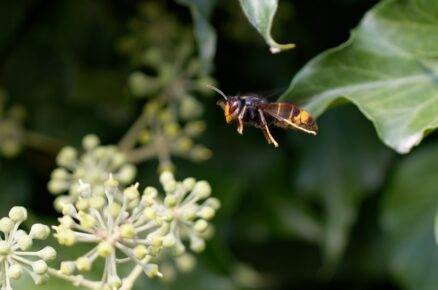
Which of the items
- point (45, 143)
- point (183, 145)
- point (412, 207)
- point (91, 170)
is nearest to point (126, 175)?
point (91, 170)

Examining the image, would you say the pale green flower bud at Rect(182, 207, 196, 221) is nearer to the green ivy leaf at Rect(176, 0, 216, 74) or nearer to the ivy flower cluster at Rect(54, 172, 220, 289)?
the ivy flower cluster at Rect(54, 172, 220, 289)

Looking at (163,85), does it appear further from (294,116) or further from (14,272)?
(14,272)

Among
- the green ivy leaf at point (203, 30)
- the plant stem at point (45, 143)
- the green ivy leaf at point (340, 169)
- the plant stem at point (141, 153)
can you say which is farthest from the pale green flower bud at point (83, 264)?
the green ivy leaf at point (340, 169)

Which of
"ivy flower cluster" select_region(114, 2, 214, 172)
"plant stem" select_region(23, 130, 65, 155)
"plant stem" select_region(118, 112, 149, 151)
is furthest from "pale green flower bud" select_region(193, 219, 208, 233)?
"plant stem" select_region(23, 130, 65, 155)

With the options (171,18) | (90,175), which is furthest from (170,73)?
(90,175)

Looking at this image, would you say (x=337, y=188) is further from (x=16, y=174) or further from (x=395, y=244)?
(x=16, y=174)

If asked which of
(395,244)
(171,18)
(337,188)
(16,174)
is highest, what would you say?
(171,18)

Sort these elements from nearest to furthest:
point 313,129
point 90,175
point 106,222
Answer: point 106,222 < point 313,129 < point 90,175
